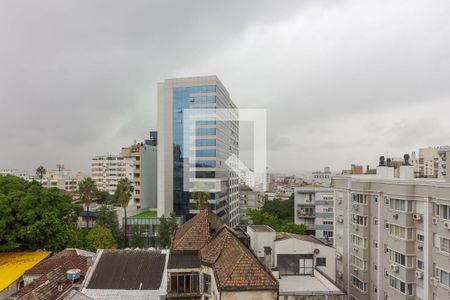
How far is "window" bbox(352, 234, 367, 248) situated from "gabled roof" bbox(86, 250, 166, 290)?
1485cm

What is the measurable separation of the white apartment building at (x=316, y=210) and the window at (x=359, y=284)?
64.1 ft

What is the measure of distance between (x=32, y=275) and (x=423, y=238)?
25931 mm

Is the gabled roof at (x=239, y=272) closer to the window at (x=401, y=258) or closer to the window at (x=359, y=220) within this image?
the window at (x=401, y=258)

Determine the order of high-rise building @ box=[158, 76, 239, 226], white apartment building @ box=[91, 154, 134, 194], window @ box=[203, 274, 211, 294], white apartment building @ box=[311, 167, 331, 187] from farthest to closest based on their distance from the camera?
white apartment building @ box=[91, 154, 134, 194]
white apartment building @ box=[311, 167, 331, 187]
high-rise building @ box=[158, 76, 239, 226]
window @ box=[203, 274, 211, 294]

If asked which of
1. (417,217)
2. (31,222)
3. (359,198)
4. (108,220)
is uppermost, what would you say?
(359,198)

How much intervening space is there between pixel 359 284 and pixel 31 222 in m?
29.1

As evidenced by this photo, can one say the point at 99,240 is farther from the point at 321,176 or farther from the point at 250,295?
the point at 321,176

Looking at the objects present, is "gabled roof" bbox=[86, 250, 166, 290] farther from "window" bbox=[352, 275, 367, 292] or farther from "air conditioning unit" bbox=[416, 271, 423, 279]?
"air conditioning unit" bbox=[416, 271, 423, 279]

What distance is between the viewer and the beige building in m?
15.7

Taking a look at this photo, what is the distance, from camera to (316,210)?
144 feet

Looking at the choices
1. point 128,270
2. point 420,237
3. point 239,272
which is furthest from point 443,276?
point 128,270

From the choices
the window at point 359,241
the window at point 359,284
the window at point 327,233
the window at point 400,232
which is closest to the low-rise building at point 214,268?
the window at point 400,232

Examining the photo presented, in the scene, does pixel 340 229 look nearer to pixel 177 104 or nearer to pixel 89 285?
pixel 89 285

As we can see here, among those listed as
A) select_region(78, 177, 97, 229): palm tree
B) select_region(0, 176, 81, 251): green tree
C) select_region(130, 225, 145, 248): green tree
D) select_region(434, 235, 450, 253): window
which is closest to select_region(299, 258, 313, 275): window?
→ select_region(434, 235, 450, 253): window
